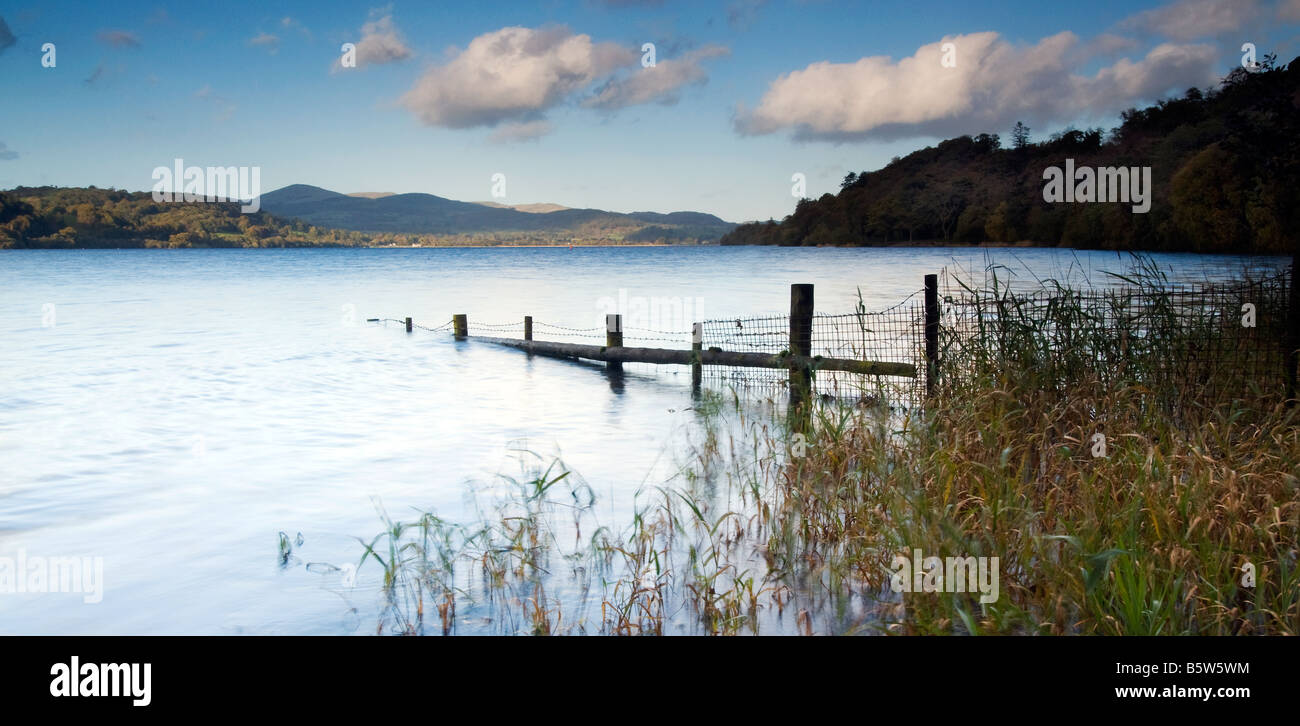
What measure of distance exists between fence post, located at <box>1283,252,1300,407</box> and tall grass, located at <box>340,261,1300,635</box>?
24cm

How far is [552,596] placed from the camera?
573cm

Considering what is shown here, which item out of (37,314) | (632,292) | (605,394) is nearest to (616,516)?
(605,394)

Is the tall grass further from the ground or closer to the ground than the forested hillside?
closer to the ground

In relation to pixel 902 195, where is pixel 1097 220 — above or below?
below

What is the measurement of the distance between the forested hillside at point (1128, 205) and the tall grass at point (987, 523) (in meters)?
1.93

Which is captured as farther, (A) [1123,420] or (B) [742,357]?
(B) [742,357]

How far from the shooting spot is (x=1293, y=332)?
7.93m

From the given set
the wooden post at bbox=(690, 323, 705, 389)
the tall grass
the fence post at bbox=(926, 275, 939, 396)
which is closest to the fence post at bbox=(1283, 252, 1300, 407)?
the tall grass

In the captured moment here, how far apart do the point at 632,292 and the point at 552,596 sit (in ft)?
158

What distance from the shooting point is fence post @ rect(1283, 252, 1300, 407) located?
25.3 feet

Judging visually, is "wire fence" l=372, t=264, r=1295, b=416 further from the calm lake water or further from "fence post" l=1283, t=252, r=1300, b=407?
the calm lake water

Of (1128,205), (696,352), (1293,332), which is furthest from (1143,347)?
(1128,205)

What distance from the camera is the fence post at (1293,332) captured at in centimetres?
772
